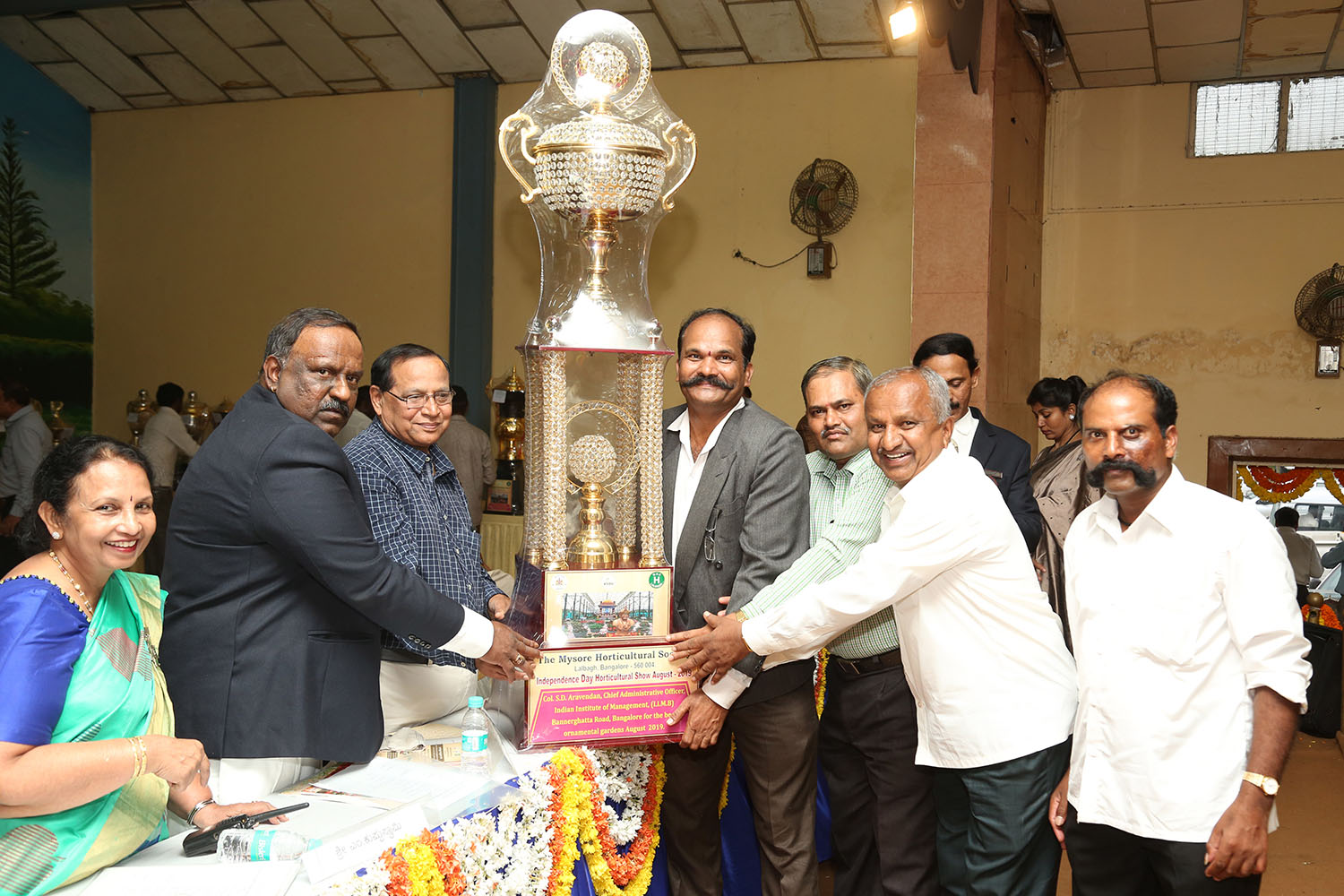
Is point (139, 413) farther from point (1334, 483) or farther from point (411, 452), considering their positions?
point (1334, 483)

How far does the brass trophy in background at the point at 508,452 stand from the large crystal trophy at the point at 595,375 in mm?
4384

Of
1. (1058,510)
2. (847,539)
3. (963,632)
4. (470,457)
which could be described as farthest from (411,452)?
(470,457)

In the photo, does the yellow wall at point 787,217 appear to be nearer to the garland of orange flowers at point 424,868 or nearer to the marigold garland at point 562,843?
the marigold garland at point 562,843

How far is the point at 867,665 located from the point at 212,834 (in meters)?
1.61

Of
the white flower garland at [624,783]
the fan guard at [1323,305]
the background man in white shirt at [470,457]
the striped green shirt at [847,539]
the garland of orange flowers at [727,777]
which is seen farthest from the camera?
the fan guard at [1323,305]

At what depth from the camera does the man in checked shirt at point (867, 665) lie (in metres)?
2.65

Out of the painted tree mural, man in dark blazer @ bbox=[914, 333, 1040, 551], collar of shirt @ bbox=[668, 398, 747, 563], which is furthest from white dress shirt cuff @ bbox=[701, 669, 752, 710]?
the painted tree mural

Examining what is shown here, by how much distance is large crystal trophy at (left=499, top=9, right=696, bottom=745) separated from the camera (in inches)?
91.1

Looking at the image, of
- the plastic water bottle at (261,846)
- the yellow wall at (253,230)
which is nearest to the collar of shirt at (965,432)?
the plastic water bottle at (261,846)

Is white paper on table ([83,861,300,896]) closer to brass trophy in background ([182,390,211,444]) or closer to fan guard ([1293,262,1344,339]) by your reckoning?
brass trophy in background ([182,390,211,444])

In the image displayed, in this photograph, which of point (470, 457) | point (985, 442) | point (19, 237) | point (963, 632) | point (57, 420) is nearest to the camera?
point (963, 632)

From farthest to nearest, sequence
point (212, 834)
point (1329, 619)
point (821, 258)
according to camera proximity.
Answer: point (821, 258) < point (1329, 619) < point (212, 834)

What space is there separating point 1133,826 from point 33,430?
6588 millimetres

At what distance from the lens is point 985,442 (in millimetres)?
3324
